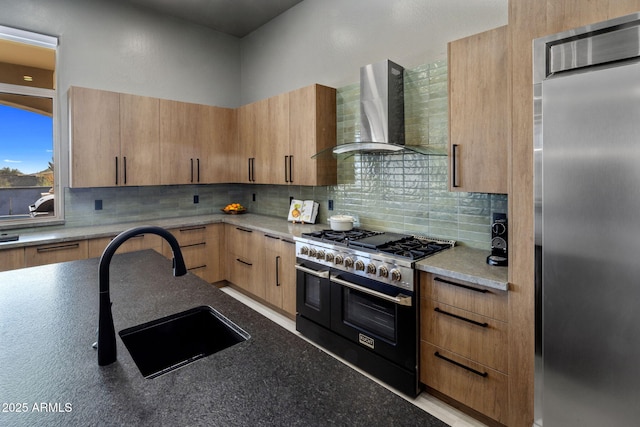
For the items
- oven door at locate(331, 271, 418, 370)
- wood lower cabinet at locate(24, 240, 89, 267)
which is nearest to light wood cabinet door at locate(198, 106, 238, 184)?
wood lower cabinet at locate(24, 240, 89, 267)

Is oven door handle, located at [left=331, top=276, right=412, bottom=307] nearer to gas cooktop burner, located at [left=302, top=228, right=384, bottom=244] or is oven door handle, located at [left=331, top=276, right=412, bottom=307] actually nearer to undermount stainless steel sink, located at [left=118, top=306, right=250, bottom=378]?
gas cooktop burner, located at [left=302, top=228, right=384, bottom=244]

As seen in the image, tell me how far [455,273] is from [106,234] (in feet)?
10.6

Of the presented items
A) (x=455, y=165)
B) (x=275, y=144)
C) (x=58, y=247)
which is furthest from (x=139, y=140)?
(x=455, y=165)

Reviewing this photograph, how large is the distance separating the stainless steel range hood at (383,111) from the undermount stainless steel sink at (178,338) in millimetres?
1876

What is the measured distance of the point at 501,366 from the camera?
185 cm

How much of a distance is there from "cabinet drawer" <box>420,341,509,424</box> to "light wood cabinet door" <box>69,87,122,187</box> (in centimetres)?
350

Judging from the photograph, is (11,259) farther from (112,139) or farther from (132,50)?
(132,50)

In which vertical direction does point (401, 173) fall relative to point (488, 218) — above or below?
above

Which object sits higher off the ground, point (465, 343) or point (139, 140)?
point (139, 140)

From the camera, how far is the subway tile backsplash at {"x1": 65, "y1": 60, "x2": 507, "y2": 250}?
2633mm

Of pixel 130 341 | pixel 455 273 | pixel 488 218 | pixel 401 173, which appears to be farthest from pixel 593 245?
pixel 130 341

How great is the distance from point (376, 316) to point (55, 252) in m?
2.96

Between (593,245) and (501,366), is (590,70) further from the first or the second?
(501,366)

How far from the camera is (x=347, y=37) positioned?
3.44 meters
